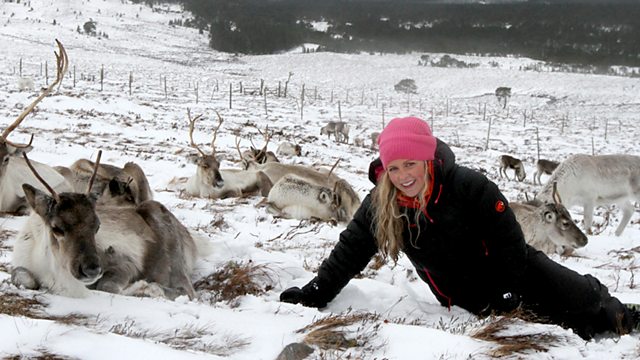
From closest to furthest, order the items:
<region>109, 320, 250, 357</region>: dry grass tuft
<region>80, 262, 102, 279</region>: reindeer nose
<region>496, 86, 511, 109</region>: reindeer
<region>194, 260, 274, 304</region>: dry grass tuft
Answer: <region>109, 320, 250, 357</region>: dry grass tuft
<region>80, 262, 102, 279</region>: reindeer nose
<region>194, 260, 274, 304</region>: dry grass tuft
<region>496, 86, 511, 109</region>: reindeer

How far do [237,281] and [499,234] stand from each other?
2090 mm

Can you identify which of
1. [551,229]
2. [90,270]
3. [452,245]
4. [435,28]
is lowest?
[551,229]

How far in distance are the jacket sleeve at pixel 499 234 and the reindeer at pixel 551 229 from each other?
3.84 meters

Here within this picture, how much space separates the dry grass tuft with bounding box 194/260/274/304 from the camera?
4473 millimetres

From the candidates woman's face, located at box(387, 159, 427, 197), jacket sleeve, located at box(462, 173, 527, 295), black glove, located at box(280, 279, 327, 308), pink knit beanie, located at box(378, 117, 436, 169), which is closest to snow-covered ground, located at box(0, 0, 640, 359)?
black glove, located at box(280, 279, 327, 308)

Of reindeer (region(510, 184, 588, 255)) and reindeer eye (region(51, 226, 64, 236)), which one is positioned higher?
reindeer eye (region(51, 226, 64, 236))

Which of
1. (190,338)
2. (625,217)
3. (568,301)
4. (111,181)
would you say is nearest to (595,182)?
(625,217)

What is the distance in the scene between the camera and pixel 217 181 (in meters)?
10.2

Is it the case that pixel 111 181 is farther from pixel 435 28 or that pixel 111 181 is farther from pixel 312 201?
pixel 435 28

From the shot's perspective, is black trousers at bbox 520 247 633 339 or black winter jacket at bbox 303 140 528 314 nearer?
black winter jacket at bbox 303 140 528 314

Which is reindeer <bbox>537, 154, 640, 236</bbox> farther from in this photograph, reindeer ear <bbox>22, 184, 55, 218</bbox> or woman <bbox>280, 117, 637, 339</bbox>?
reindeer ear <bbox>22, 184, 55, 218</bbox>

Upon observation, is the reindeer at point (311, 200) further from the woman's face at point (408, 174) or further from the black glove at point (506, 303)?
the woman's face at point (408, 174)

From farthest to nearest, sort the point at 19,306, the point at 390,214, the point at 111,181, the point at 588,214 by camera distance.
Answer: the point at 588,214
the point at 111,181
the point at 390,214
the point at 19,306

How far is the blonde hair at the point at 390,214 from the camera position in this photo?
3.72m
